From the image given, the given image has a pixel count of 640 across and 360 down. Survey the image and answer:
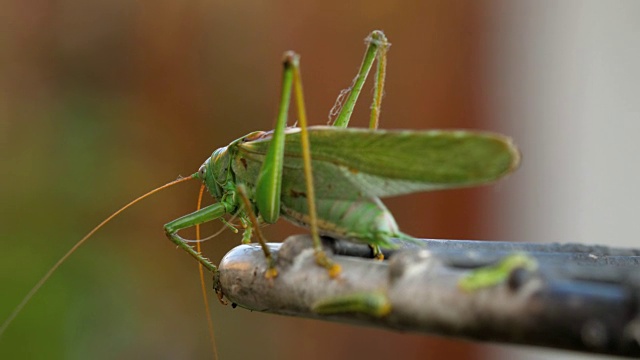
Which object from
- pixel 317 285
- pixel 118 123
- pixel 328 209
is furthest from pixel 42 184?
pixel 317 285

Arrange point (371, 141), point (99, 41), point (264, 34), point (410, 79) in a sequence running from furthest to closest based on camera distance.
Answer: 1. point (410, 79)
2. point (264, 34)
3. point (99, 41)
4. point (371, 141)

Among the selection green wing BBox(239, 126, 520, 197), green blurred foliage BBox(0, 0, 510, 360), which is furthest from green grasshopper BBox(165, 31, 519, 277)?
green blurred foliage BBox(0, 0, 510, 360)

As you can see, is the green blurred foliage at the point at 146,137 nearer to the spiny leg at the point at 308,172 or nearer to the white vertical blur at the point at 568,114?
the white vertical blur at the point at 568,114

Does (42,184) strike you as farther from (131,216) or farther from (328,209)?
(328,209)

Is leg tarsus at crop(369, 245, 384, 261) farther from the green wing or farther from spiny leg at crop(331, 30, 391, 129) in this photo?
spiny leg at crop(331, 30, 391, 129)

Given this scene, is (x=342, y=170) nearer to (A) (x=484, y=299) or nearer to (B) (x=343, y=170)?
(B) (x=343, y=170)

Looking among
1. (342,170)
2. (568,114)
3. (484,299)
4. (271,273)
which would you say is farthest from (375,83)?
(568,114)

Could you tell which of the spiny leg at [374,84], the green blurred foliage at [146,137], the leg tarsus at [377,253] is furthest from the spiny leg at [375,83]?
the green blurred foliage at [146,137]
